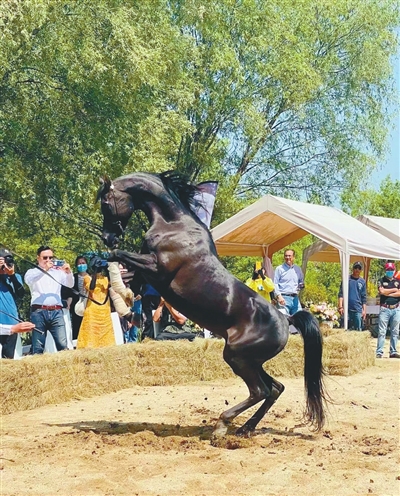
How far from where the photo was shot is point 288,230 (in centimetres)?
1991

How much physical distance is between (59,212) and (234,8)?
9573 mm

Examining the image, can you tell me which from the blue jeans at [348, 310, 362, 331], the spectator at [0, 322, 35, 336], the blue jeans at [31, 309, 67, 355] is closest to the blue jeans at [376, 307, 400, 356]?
the blue jeans at [348, 310, 362, 331]

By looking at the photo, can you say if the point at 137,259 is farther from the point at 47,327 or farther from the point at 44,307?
the point at 47,327

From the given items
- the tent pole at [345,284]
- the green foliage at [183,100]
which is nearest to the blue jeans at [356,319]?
the tent pole at [345,284]

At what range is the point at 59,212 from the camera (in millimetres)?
18453

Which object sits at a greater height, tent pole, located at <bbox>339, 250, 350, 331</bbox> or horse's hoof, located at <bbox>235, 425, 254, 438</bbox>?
tent pole, located at <bbox>339, 250, 350, 331</bbox>

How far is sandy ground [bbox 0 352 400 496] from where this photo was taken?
5258 mm

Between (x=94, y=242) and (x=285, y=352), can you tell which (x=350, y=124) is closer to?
(x=94, y=242)

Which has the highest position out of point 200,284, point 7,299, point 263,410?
point 200,284

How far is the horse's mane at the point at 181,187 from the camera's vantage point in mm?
7137

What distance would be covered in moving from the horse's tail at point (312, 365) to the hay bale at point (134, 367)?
3159 mm

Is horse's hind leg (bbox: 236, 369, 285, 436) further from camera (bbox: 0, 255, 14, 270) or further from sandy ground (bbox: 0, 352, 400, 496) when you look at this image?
camera (bbox: 0, 255, 14, 270)

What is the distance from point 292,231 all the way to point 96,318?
32.7ft

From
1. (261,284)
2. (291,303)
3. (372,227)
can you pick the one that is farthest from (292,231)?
(261,284)
